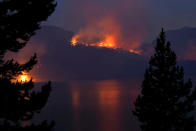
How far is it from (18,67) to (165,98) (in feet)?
35.8

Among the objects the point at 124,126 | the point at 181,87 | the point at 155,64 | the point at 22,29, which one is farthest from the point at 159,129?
the point at 124,126

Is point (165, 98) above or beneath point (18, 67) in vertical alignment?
beneath

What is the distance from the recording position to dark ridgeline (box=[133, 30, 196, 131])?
45.1ft

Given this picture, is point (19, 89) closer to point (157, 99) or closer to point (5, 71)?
point (5, 71)

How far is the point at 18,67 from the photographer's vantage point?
637 centimetres

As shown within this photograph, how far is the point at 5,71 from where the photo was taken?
616 cm

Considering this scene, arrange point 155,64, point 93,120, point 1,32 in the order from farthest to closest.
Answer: point 93,120 < point 155,64 < point 1,32

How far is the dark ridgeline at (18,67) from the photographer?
5375 millimetres

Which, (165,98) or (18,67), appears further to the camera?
(165,98)

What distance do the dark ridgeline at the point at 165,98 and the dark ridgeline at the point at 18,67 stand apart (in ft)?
33.0

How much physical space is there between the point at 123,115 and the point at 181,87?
232 ft

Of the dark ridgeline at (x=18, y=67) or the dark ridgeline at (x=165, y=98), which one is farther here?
the dark ridgeline at (x=165, y=98)

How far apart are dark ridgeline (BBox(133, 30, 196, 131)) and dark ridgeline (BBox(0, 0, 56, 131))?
10.0 meters

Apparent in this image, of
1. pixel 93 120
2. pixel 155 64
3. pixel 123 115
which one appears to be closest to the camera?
pixel 155 64
